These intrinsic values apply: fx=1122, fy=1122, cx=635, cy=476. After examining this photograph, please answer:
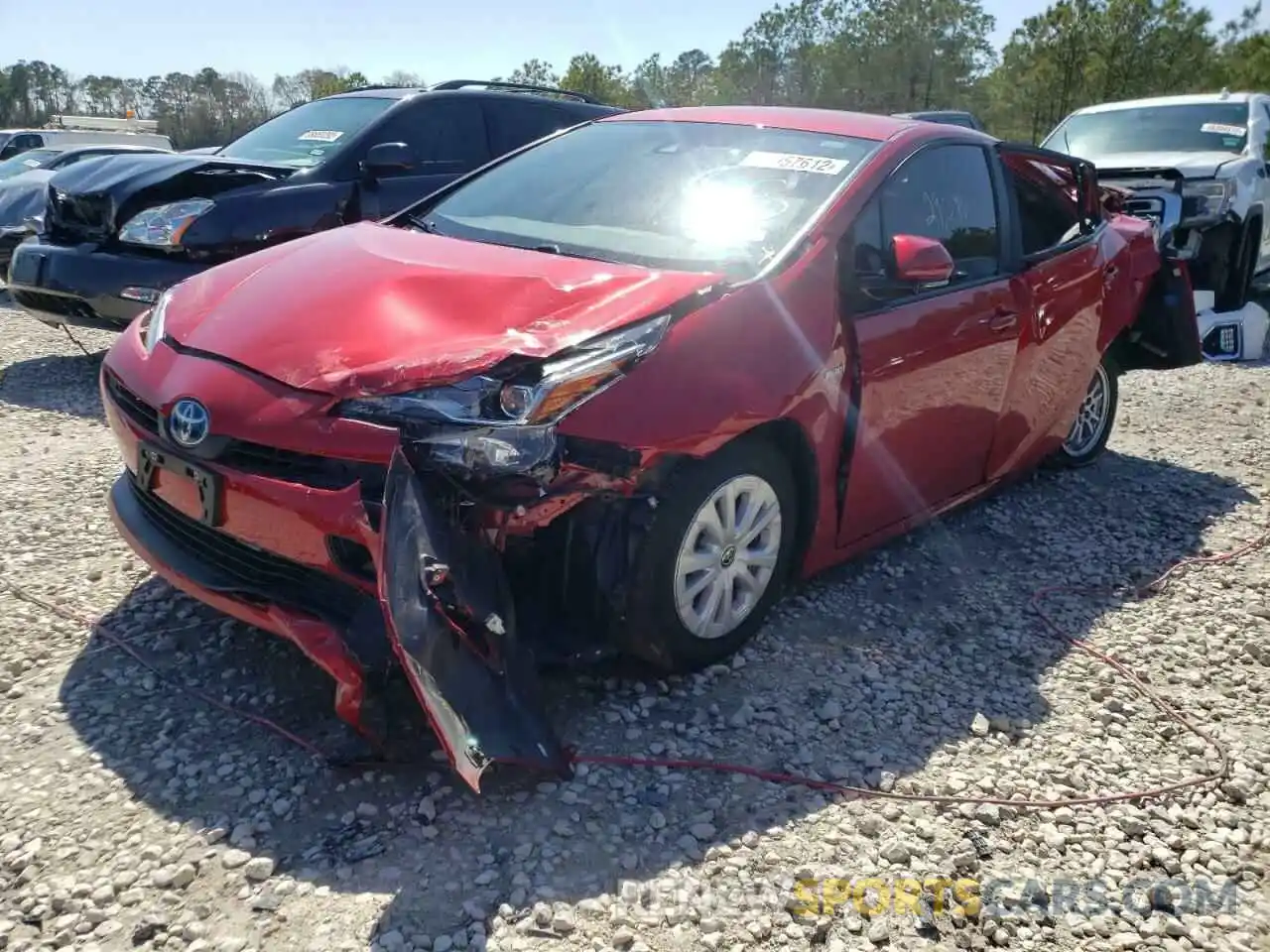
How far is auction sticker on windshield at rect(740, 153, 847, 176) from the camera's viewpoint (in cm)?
383

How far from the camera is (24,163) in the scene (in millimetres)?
14477

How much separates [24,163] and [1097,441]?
13.9m

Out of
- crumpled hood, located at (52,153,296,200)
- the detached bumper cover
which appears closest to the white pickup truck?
crumpled hood, located at (52,153,296,200)

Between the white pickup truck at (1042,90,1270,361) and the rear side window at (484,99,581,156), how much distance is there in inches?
160

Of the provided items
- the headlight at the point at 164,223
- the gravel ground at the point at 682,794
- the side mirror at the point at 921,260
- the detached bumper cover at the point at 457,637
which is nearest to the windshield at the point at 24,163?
the headlight at the point at 164,223

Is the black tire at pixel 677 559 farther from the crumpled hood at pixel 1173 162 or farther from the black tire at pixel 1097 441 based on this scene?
the crumpled hood at pixel 1173 162

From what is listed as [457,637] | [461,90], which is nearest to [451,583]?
[457,637]

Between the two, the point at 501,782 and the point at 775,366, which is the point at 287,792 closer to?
the point at 501,782

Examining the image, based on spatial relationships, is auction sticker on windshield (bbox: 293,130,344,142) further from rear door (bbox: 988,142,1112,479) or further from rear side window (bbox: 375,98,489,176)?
rear door (bbox: 988,142,1112,479)

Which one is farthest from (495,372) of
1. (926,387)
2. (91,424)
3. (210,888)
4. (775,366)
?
(91,424)

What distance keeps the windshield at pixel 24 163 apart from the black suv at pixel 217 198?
28.6 ft

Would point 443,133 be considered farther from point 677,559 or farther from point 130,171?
point 677,559

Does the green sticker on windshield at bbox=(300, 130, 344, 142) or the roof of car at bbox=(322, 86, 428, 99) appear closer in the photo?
the green sticker on windshield at bbox=(300, 130, 344, 142)

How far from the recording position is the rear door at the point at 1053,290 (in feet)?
15.1
